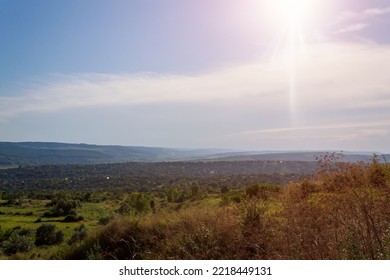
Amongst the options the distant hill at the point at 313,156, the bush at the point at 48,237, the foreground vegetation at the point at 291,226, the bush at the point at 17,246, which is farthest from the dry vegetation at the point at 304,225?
the bush at the point at 48,237

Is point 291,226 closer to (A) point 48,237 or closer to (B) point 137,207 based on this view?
(B) point 137,207

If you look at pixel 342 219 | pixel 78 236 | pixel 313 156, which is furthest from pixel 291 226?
pixel 78 236

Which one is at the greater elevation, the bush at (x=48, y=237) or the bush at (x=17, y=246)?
the bush at (x=17, y=246)

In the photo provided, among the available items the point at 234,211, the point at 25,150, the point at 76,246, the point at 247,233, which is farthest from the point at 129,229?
the point at 25,150

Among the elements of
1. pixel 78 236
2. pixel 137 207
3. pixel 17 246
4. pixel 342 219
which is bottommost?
pixel 17 246

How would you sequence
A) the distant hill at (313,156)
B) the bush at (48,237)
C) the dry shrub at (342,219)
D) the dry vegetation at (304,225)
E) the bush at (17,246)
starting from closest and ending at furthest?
the dry shrub at (342,219), the dry vegetation at (304,225), the distant hill at (313,156), the bush at (17,246), the bush at (48,237)

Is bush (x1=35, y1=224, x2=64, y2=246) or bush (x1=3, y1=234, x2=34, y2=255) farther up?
bush (x1=3, y1=234, x2=34, y2=255)

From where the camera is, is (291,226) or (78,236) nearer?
(291,226)

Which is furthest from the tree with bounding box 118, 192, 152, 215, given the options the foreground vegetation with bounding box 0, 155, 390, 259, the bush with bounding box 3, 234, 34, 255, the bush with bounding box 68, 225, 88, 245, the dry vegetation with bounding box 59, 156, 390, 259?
the bush with bounding box 3, 234, 34, 255

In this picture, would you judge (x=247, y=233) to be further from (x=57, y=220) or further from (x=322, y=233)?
(x=57, y=220)

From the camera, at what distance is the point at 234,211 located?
28.7ft

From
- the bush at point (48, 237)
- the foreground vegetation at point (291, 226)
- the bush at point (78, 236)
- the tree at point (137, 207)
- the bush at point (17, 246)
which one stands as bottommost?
the bush at point (48, 237)

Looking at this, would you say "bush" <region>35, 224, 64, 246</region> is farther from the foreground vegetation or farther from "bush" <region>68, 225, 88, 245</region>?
the foreground vegetation

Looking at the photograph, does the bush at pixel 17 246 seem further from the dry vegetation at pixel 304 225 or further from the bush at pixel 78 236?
the dry vegetation at pixel 304 225
